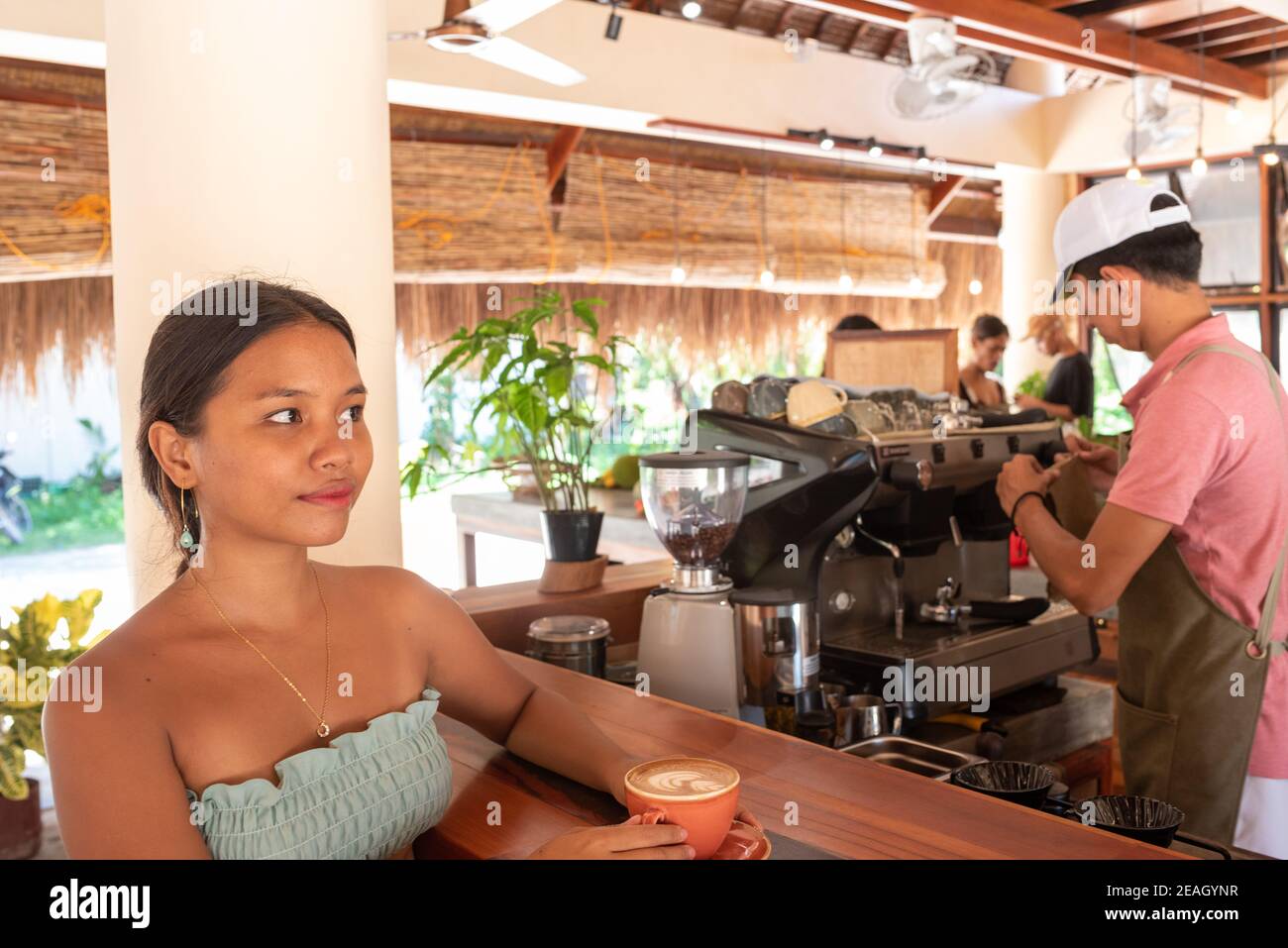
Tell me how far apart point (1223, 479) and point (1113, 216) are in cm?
51

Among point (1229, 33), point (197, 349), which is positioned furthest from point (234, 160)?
point (1229, 33)

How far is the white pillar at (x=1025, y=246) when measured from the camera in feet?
26.2

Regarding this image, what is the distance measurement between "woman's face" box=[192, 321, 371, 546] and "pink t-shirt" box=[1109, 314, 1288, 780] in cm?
134

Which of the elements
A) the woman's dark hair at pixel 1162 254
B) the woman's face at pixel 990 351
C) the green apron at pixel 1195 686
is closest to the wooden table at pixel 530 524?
the woman's face at pixel 990 351

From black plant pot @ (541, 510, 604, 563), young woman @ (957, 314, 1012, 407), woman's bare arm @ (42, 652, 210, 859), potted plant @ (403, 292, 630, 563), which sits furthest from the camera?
young woman @ (957, 314, 1012, 407)

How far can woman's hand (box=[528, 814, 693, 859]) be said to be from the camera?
1.20 meters

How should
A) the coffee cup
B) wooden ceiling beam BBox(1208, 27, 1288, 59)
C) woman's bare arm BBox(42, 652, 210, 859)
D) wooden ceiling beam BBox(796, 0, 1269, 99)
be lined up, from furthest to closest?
wooden ceiling beam BBox(1208, 27, 1288, 59), wooden ceiling beam BBox(796, 0, 1269, 99), the coffee cup, woman's bare arm BBox(42, 652, 210, 859)

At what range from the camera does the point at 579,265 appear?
6750 millimetres

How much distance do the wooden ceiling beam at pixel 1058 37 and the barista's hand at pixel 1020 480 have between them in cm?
322

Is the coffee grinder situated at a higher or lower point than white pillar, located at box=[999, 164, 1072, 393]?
lower

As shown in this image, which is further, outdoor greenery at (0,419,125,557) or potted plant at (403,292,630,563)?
outdoor greenery at (0,419,125,557)

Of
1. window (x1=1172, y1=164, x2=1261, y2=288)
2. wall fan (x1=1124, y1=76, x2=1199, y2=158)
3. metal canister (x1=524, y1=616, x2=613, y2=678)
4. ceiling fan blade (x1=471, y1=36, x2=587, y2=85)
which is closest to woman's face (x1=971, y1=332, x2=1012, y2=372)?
wall fan (x1=1124, y1=76, x2=1199, y2=158)

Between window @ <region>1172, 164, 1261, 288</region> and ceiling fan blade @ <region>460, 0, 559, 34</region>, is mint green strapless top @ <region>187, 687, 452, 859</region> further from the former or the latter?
window @ <region>1172, 164, 1261, 288</region>

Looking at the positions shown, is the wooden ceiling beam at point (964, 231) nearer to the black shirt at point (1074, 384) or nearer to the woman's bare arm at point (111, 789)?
the black shirt at point (1074, 384)
